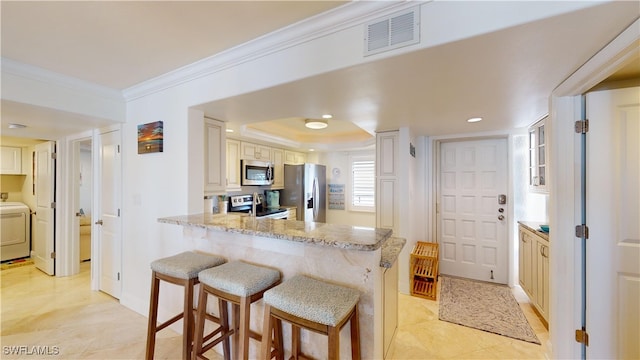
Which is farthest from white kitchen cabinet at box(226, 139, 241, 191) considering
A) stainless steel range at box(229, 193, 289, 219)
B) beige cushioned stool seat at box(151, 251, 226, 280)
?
beige cushioned stool seat at box(151, 251, 226, 280)

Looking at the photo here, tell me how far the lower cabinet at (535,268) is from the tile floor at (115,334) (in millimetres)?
210

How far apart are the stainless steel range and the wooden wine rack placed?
7.61 feet

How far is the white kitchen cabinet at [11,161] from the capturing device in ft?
13.7

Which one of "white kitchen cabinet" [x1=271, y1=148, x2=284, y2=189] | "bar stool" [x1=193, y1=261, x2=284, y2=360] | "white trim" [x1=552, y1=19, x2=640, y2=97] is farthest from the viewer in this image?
"white kitchen cabinet" [x1=271, y1=148, x2=284, y2=189]

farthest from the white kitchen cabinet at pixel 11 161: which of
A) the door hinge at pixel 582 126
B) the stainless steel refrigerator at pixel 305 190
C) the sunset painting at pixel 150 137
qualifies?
the door hinge at pixel 582 126

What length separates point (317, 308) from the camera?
117 centimetres

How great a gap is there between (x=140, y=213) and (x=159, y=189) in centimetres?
40

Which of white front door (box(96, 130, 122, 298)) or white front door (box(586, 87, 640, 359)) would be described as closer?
white front door (box(586, 87, 640, 359))

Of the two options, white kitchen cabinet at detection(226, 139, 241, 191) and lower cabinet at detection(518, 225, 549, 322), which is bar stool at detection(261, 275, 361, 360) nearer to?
lower cabinet at detection(518, 225, 549, 322)

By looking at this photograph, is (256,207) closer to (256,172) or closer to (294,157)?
(256,172)

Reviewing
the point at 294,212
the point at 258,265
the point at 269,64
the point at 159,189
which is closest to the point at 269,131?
the point at 294,212

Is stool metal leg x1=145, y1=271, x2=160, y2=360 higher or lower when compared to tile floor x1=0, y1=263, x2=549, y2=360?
higher

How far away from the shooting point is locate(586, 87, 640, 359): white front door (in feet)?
5.08

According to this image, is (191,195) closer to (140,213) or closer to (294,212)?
(140,213)
